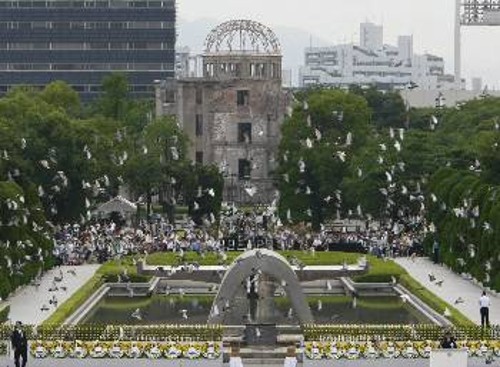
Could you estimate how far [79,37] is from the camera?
536 feet

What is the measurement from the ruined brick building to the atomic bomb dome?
2.6 inches

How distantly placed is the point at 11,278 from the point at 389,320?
1298cm

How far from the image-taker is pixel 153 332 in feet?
131

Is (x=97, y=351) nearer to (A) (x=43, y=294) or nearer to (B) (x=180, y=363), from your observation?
(B) (x=180, y=363)

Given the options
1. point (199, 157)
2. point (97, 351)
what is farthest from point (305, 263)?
point (199, 157)

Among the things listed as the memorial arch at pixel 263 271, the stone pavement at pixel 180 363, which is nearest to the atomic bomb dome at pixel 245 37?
the memorial arch at pixel 263 271

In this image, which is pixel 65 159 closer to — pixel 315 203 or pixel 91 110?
pixel 315 203

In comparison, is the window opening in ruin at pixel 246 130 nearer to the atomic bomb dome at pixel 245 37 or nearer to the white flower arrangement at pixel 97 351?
the atomic bomb dome at pixel 245 37

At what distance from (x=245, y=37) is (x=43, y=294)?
4921 cm

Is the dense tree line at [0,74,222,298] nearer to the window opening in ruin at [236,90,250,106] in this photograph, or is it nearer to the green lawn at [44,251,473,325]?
the green lawn at [44,251,473,325]

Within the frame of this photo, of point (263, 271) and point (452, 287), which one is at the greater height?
point (263, 271)

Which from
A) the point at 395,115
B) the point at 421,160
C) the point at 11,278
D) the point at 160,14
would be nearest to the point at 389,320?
the point at 11,278

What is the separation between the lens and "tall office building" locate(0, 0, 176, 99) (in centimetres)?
16200

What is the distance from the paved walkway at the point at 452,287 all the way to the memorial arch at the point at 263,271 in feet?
17.5
